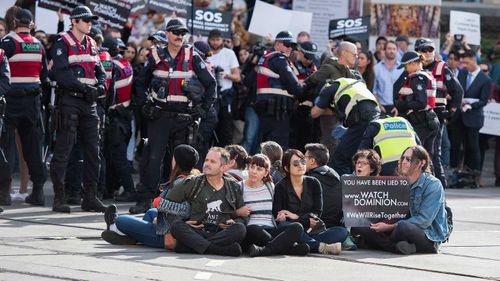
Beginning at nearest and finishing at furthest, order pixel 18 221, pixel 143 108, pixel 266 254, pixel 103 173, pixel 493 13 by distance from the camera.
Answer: pixel 266 254, pixel 18 221, pixel 143 108, pixel 103 173, pixel 493 13

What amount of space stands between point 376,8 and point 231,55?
332 cm

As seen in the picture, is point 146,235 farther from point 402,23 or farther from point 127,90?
point 402,23

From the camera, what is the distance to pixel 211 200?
1138 centimetres

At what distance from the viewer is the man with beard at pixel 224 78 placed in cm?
1838

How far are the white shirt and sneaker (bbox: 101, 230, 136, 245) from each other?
695 cm

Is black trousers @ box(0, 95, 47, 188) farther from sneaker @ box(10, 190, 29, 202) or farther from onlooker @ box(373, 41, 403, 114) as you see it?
onlooker @ box(373, 41, 403, 114)

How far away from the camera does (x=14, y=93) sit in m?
14.6

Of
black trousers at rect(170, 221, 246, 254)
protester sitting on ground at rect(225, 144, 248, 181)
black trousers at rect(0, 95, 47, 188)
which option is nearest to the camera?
black trousers at rect(170, 221, 246, 254)

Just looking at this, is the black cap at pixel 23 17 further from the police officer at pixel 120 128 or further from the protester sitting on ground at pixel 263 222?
the protester sitting on ground at pixel 263 222

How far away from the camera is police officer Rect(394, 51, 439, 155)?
51.1 ft

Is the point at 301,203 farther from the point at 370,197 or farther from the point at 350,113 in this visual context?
the point at 350,113

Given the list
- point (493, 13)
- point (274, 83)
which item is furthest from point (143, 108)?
point (493, 13)

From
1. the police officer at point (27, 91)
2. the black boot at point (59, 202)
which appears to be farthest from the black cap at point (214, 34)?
the black boot at point (59, 202)

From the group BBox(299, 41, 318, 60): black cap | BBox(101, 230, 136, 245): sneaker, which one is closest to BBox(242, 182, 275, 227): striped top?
BBox(101, 230, 136, 245): sneaker
